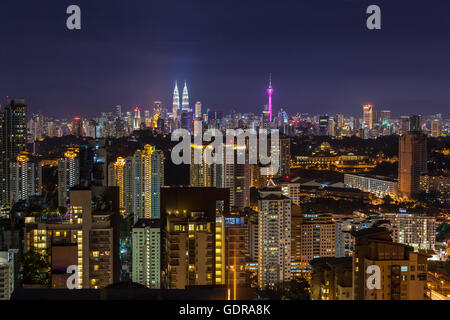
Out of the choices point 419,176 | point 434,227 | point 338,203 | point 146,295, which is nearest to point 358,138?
point 419,176

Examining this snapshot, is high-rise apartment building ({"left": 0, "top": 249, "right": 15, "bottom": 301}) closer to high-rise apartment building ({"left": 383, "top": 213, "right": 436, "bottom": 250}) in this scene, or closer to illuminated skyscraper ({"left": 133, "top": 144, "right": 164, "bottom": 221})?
illuminated skyscraper ({"left": 133, "top": 144, "right": 164, "bottom": 221})

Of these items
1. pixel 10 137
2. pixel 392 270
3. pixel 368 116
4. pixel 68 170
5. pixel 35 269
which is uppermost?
Result: pixel 368 116

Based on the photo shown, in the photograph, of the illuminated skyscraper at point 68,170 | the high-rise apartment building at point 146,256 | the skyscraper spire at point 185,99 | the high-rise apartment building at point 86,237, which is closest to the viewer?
the high-rise apartment building at point 86,237

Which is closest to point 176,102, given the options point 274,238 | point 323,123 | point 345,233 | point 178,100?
Result: point 178,100

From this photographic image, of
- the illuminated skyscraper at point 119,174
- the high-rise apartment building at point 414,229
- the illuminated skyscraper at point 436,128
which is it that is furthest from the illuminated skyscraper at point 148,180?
the illuminated skyscraper at point 436,128

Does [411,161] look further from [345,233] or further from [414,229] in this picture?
[345,233]

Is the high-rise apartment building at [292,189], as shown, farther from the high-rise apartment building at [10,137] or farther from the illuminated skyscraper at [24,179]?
the high-rise apartment building at [10,137]
